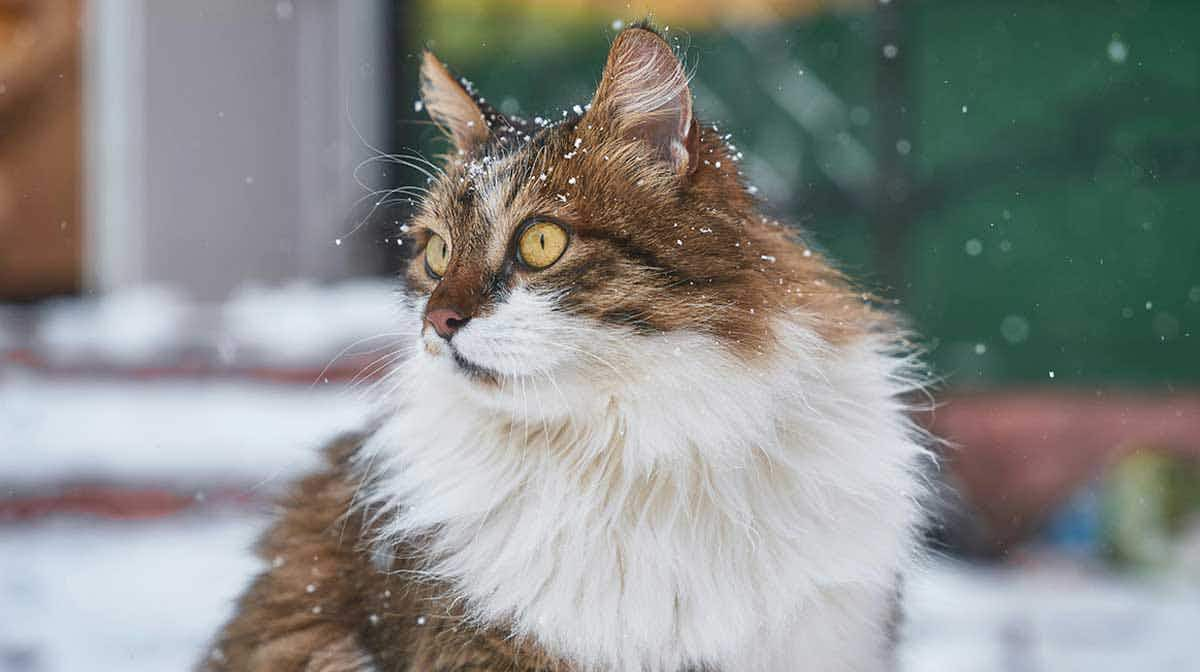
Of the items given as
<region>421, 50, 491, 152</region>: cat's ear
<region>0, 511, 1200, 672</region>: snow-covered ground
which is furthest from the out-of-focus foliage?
<region>421, 50, 491, 152</region>: cat's ear

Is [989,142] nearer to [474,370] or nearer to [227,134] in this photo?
[227,134]

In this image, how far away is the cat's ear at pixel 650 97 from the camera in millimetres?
1688

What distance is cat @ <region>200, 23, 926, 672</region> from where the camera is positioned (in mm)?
1806

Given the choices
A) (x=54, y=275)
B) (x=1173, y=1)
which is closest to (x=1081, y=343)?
(x=1173, y=1)

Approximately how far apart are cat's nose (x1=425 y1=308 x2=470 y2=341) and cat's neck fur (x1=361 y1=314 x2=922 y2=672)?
9 cm

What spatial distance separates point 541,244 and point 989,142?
4.73 metres

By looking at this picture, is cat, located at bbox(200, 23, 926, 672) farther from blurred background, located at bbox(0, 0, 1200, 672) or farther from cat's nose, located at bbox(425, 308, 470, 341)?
blurred background, located at bbox(0, 0, 1200, 672)

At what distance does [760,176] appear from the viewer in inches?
199

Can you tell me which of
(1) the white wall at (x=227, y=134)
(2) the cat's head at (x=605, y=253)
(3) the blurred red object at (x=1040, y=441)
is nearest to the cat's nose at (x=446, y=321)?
(2) the cat's head at (x=605, y=253)

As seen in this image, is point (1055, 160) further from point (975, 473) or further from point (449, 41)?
point (449, 41)

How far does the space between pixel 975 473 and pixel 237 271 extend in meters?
3.93

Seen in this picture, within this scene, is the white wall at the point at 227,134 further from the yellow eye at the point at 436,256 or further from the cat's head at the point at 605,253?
the cat's head at the point at 605,253

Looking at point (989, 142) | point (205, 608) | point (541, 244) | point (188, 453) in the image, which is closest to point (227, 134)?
point (188, 453)

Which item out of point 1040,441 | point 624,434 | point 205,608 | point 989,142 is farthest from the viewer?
point 989,142
